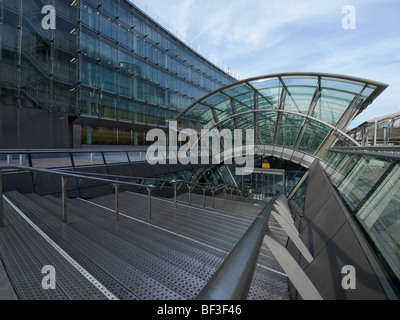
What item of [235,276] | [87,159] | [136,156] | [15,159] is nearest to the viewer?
[235,276]

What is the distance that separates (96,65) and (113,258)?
2257 cm

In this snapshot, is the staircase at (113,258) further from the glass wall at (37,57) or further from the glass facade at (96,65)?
the glass facade at (96,65)

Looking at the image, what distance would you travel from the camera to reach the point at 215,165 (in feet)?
80.5

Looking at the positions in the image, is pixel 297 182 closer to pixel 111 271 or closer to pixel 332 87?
pixel 332 87

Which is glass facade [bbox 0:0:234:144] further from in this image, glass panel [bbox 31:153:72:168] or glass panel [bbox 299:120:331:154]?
glass panel [bbox 299:120:331:154]

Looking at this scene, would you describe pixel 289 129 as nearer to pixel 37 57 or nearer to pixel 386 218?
pixel 386 218

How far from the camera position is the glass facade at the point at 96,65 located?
1447 centimetres

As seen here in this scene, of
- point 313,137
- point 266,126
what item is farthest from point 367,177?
point 266,126

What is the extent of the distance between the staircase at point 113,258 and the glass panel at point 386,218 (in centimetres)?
123

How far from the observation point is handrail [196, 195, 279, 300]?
630mm

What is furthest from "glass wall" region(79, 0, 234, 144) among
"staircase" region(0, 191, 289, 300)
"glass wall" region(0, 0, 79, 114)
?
"staircase" region(0, 191, 289, 300)

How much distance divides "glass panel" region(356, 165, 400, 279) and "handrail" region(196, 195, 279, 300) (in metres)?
1.16

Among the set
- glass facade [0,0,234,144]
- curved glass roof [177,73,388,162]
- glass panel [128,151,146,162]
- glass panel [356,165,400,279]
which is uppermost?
glass facade [0,0,234,144]

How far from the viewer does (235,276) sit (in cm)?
71
